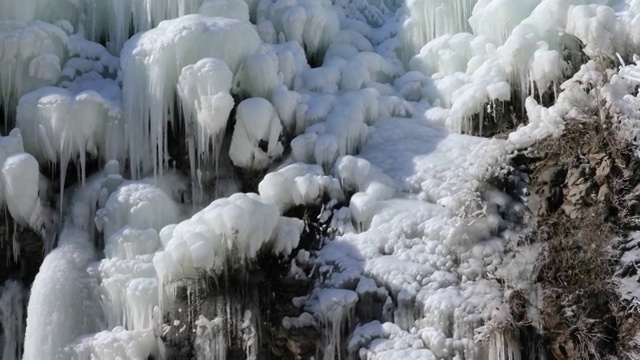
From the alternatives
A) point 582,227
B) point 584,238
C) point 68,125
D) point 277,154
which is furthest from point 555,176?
point 68,125

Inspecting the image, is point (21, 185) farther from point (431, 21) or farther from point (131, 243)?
point (431, 21)

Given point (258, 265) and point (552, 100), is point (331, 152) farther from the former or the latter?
point (552, 100)

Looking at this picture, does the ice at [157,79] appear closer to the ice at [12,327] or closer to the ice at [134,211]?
the ice at [134,211]

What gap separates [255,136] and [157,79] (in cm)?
111

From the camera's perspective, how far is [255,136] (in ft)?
28.5

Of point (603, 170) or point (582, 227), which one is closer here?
point (582, 227)

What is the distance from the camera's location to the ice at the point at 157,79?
866 centimetres

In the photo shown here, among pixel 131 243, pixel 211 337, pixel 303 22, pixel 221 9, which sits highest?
pixel 221 9

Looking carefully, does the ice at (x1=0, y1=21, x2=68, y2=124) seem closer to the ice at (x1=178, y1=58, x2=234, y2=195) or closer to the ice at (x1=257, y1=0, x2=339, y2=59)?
the ice at (x1=178, y1=58, x2=234, y2=195)

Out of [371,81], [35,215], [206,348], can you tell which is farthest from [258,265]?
[371,81]

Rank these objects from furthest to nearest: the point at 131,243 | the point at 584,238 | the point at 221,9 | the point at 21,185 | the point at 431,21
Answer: the point at 431,21, the point at 221,9, the point at 21,185, the point at 131,243, the point at 584,238

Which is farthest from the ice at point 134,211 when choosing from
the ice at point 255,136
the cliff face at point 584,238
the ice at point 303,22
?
the cliff face at point 584,238

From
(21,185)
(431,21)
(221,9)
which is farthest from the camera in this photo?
(431,21)

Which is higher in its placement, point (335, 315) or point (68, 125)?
point (68, 125)
